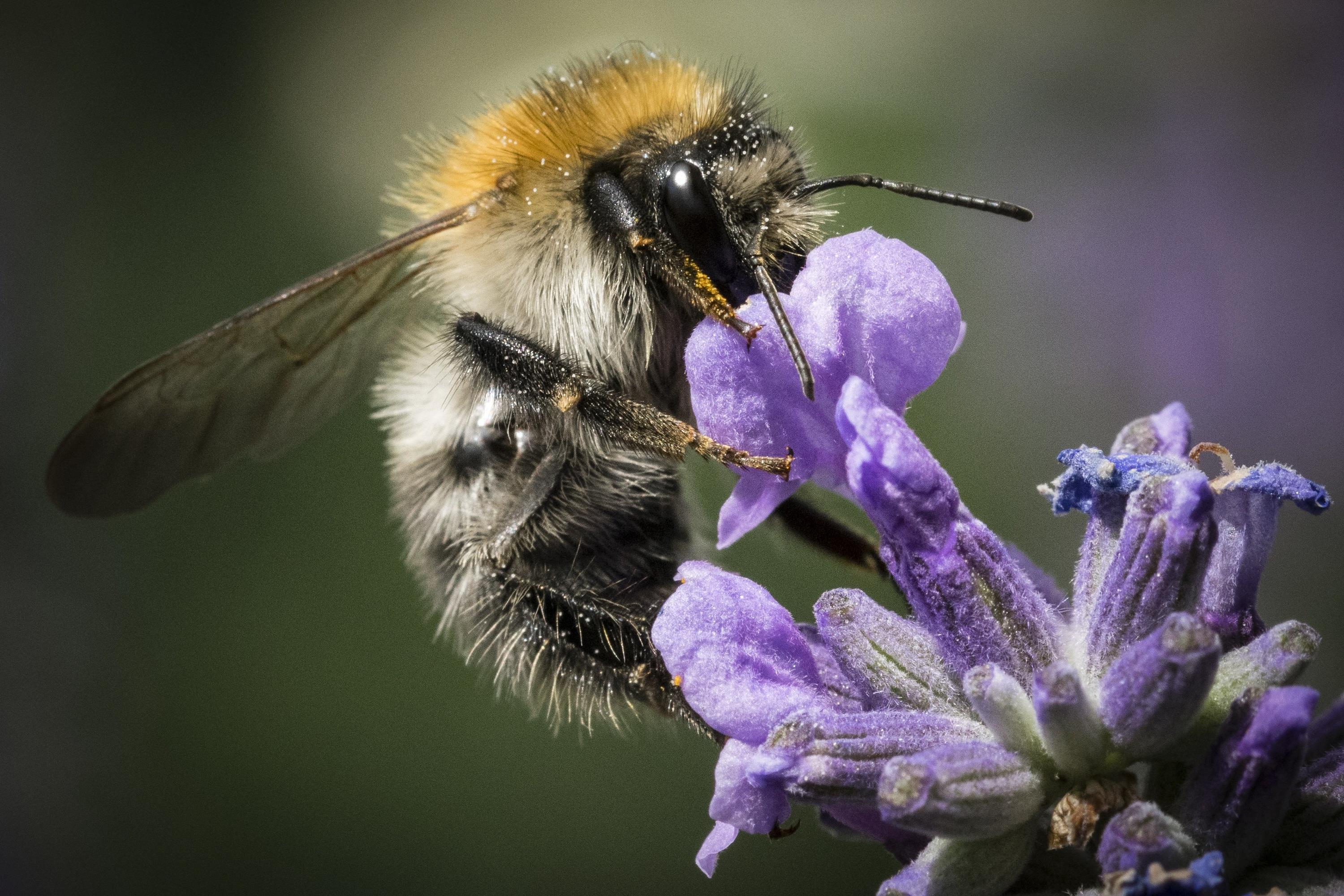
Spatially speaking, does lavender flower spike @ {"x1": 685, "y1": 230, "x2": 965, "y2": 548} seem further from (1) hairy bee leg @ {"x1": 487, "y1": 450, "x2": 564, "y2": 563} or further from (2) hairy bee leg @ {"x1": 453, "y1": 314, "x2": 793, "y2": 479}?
(1) hairy bee leg @ {"x1": 487, "y1": 450, "x2": 564, "y2": 563}

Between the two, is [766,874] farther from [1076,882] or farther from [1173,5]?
[1173,5]

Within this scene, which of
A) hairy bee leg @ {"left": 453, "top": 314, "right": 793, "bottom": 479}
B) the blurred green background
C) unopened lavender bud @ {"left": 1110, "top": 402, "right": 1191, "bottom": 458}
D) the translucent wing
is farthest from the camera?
the blurred green background

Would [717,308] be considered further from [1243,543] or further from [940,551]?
[1243,543]

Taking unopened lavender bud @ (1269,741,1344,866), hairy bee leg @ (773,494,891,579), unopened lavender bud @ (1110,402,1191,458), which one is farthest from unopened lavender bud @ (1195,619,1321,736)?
hairy bee leg @ (773,494,891,579)

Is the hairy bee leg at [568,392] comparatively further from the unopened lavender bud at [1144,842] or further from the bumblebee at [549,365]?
the unopened lavender bud at [1144,842]

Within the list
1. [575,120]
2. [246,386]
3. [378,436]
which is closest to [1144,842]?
[575,120]

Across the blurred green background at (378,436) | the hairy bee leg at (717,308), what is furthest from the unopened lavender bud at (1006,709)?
the blurred green background at (378,436)

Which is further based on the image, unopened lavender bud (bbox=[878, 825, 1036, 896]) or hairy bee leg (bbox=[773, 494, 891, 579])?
hairy bee leg (bbox=[773, 494, 891, 579])
